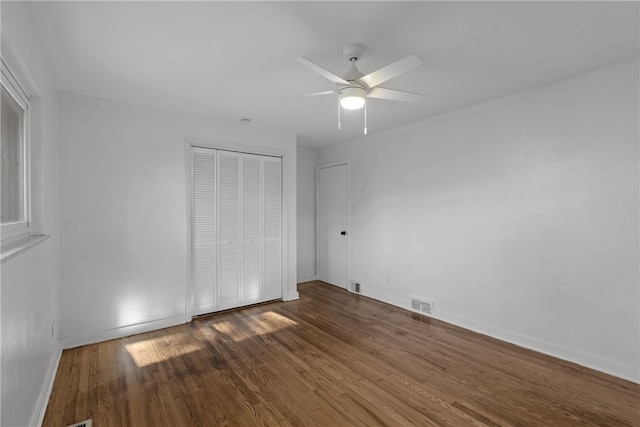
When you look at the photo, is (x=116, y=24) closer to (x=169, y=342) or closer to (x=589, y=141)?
(x=169, y=342)

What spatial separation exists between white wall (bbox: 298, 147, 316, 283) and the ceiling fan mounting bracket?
3.40m

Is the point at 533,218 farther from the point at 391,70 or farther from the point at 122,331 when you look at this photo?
the point at 122,331

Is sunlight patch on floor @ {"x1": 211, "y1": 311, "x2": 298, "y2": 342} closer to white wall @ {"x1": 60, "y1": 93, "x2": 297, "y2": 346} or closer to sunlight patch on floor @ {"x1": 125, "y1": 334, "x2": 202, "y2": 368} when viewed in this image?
sunlight patch on floor @ {"x1": 125, "y1": 334, "x2": 202, "y2": 368}

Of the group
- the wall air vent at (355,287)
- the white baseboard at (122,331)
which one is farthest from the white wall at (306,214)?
the white baseboard at (122,331)

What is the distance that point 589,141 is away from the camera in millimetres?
2584

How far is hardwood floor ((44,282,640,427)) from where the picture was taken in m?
1.97

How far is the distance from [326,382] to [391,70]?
90.3 inches

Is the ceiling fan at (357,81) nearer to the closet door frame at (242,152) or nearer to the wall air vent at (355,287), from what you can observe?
the closet door frame at (242,152)

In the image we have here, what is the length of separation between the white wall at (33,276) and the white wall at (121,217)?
16 cm

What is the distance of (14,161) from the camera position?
1.90 meters

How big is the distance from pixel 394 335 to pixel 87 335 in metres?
3.11

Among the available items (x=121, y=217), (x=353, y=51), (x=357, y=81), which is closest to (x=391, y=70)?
(x=357, y=81)

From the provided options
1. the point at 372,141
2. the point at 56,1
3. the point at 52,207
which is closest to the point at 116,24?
the point at 56,1

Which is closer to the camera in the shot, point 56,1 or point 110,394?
point 56,1
